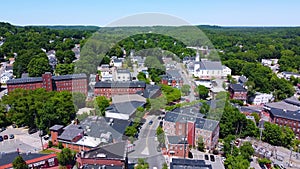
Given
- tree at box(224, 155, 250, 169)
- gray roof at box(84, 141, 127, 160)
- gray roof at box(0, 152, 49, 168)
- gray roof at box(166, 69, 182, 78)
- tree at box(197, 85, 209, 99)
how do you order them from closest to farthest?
gray roof at box(84, 141, 127, 160), tree at box(224, 155, 250, 169), gray roof at box(0, 152, 49, 168), tree at box(197, 85, 209, 99), gray roof at box(166, 69, 182, 78)

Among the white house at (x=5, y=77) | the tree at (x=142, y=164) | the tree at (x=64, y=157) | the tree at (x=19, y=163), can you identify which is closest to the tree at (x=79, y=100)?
the tree at (x=64, y=157)

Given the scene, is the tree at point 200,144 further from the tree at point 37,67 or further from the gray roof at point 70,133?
the tree at point 37,67

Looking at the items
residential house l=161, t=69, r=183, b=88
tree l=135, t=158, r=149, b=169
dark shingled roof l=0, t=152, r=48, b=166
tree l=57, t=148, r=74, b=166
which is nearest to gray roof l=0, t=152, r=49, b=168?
dark shingled roof l=0, t=152, r=48, b=166

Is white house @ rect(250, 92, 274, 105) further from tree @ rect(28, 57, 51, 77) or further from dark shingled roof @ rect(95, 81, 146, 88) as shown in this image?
tree @ rect(28, 57, 51, 77)

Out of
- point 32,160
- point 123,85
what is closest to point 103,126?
point 32,160

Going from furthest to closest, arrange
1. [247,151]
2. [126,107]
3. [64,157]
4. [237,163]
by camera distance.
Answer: [126,107], [247,151], [64,157], [237,163]

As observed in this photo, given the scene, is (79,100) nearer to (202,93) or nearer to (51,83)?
(51,83)

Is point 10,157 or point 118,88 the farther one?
point 118,88
